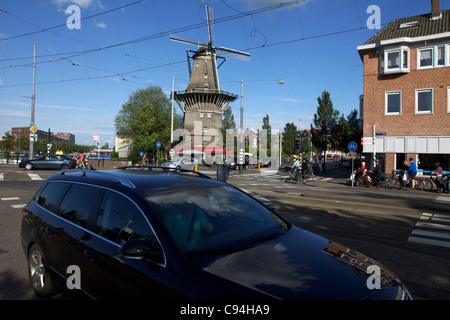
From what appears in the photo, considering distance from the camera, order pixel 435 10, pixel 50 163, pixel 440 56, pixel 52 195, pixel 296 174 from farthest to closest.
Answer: pixel 50 163
pixel 435 10
pixel 296 174
pixel 440 56
pixel 52 195

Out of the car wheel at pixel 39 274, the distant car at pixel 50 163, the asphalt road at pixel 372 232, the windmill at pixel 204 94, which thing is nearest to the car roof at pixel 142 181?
the car wheel at pixel 39 274

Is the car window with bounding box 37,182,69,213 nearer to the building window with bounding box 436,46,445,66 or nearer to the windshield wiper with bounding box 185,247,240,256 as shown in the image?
the windshield wiper with bounding box 185,247,240,256

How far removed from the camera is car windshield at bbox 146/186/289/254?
2.47 meters

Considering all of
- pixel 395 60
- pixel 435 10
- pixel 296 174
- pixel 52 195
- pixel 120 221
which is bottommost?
pixel 296 174

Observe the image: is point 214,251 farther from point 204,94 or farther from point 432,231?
point 204,94

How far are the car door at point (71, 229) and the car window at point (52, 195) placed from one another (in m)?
0.14

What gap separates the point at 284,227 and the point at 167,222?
130 cm

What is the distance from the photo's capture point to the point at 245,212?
3.21 meters

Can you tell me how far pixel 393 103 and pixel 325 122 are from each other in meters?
16.9

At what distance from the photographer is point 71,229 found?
3102mm

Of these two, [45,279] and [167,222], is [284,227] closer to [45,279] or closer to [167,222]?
[167,222]

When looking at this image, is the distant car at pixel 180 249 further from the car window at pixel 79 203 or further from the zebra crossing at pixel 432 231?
the zebra crossing at pixel 432 231

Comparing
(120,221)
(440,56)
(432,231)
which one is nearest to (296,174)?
(440,56)
